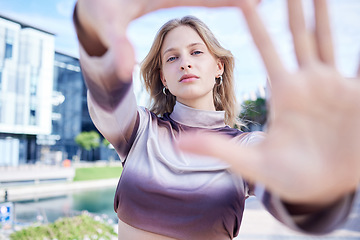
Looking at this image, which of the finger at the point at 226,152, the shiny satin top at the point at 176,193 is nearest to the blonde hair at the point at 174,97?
the shiny satin top at the point at 176,193

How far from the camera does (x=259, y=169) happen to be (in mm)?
533

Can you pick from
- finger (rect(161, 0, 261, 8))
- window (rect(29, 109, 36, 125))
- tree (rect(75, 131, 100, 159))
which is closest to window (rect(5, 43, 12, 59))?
A: window (rect(29, 109, 36, 125))

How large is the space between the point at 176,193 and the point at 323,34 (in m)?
0.65

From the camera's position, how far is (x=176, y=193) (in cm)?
100

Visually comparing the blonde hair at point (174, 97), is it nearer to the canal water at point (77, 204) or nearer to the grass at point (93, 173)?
the canal water at point (77, 204)

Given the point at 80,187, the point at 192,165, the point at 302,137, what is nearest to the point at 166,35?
the point at 192,165

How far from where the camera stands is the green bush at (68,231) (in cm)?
383

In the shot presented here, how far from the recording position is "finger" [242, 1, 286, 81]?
1.87 feet

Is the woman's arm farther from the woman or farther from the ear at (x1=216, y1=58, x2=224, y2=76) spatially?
the ear at (x1=216, y1=58, x2=224, y2=76)

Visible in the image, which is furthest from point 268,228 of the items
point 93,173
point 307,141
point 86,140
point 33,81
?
point 86,140

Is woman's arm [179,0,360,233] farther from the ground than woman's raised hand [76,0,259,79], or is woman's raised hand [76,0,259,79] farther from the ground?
woman's raised hand [76,0,259,79]

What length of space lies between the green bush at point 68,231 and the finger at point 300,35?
3.70 m

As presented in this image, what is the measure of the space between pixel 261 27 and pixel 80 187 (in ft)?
53.6

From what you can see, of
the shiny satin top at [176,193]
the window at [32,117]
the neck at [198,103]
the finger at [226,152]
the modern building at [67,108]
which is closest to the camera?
the finger at [226,152]
